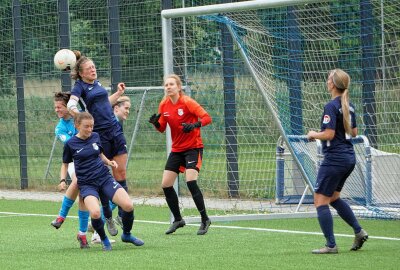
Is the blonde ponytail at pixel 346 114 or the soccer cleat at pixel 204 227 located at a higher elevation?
the blonde ponytail at pixel 346 114

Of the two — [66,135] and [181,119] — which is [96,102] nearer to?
[66,135]

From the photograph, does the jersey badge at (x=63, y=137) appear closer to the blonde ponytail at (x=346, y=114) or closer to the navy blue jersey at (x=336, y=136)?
the navy blue jersey at (x=336, y=136)

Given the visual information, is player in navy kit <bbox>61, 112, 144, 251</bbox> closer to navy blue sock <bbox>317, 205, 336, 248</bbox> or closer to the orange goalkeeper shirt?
the orange goalkeeper shirt

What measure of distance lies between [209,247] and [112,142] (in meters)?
1.76

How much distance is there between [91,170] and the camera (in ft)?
34.7

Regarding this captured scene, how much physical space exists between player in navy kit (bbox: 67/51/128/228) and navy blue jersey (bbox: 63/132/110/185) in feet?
2.00

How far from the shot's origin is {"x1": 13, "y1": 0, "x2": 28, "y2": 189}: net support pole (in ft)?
65.2

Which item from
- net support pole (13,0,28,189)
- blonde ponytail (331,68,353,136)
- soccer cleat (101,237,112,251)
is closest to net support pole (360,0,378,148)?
blonde ponytail (331,68,353,136)

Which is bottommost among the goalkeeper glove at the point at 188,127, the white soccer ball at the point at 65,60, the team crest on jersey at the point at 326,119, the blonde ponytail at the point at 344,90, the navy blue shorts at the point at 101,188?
the navy blue shorts at the point at 101,188

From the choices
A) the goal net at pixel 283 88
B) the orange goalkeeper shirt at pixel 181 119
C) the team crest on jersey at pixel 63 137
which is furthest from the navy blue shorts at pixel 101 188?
the goal net at pixel 283 88

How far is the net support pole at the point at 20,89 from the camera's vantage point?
1986cm

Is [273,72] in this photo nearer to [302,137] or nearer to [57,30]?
[302,137]

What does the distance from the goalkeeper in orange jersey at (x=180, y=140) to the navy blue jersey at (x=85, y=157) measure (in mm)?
1600

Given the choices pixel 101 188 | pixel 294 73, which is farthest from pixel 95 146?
pixel 294 73
